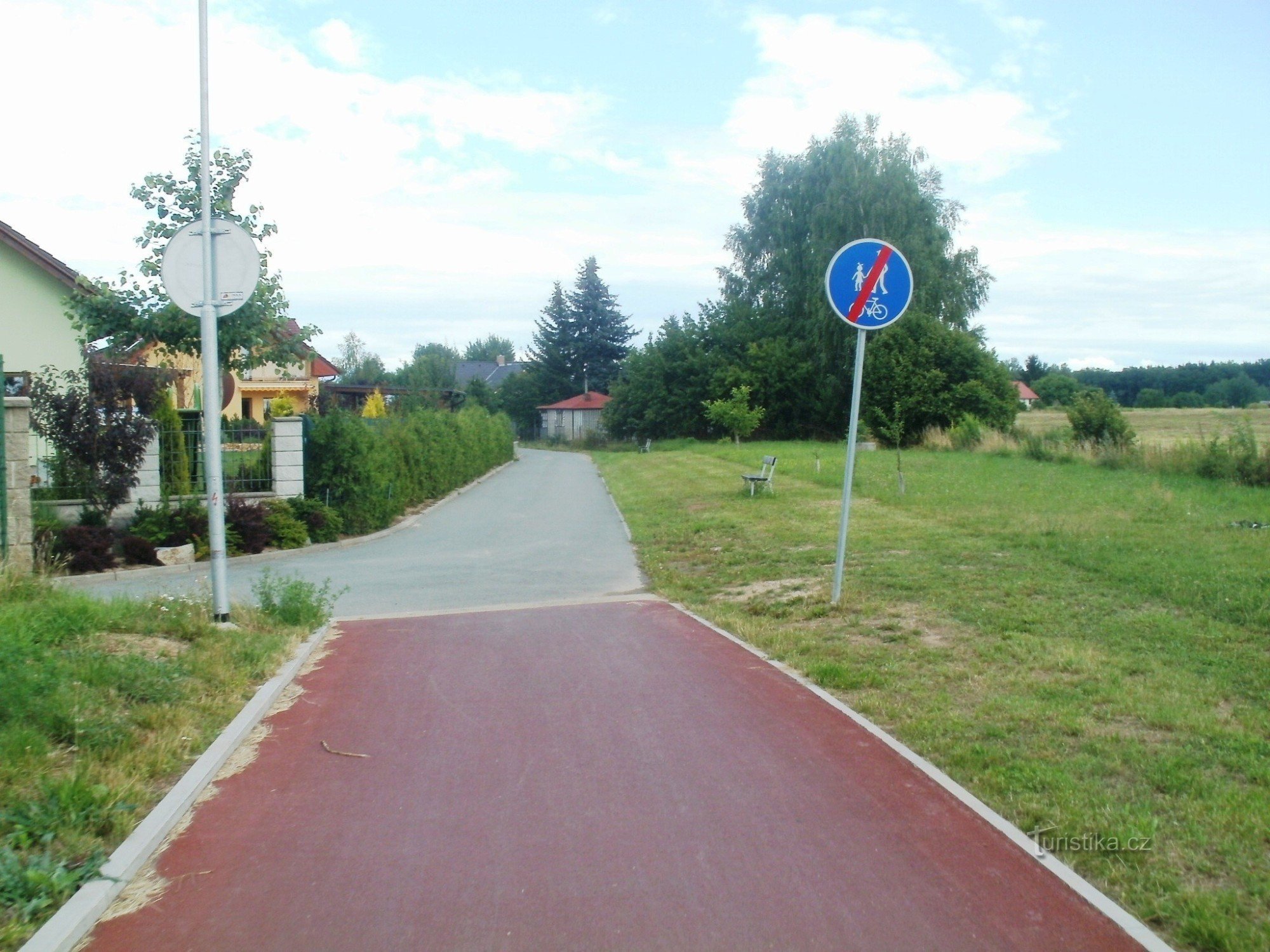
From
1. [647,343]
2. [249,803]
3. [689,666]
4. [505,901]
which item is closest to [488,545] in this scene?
[689,666]

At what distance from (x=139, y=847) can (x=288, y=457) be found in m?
14.6

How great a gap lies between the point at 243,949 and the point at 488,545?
545 inches

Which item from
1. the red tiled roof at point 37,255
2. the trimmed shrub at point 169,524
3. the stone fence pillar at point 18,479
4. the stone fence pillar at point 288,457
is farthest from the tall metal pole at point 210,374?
the red tiled roof at point 37,255

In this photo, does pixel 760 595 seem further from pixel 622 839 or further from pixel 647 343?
pixel 647 343

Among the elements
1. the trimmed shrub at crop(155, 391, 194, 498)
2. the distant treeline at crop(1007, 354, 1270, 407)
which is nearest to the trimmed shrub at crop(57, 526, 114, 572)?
the trimmed shrub at crop(155, 391, 194, 498)

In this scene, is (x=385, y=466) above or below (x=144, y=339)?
below

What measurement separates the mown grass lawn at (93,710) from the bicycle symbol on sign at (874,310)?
5234mm

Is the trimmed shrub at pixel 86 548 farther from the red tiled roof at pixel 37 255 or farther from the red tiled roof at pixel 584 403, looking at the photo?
the red tiled roof at pixel 584 403

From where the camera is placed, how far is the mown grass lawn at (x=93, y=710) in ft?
14.0

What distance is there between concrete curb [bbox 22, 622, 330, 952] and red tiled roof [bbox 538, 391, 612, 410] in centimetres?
7727

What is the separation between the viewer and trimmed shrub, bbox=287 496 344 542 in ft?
58.9

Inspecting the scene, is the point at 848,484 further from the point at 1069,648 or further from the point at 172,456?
the point at 172,456

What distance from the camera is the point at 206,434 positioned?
348 inches

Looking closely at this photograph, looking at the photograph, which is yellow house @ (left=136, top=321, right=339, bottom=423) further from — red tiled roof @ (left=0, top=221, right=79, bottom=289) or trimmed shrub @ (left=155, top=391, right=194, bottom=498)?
red tiled roof @ (left=0, top=221, right=79, bottom=289)
